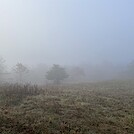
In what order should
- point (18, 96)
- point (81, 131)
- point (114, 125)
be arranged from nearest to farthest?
point (81, 131) < point (114, 125) < point (18, 96)

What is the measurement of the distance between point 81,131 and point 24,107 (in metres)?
5.33

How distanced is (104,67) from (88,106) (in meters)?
116

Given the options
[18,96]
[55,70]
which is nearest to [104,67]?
[55,70]

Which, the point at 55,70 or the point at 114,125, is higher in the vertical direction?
the point at 55,70

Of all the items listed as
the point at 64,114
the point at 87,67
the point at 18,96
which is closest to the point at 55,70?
the point at 18,96

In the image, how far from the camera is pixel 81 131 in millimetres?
13547

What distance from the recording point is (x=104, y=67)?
13338 cm

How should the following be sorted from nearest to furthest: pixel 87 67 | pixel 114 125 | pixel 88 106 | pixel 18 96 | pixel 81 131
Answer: pixel 81 131
pixel 114 125
pixel 88 106
pixel 18 96
pixel 87 67

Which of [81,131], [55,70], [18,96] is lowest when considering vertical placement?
[81,131]

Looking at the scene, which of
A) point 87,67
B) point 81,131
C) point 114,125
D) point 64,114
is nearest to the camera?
point 81,131

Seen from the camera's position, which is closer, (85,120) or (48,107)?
(85,120)

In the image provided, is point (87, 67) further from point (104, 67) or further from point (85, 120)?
point (85, 120)

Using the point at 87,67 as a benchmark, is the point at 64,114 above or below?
below

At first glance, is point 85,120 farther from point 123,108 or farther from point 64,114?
point 123,108
